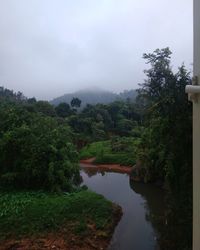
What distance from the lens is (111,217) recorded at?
1114 centimetres

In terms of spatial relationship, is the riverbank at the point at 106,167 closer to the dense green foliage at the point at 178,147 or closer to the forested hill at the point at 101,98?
the dense green foliage at the point at 178,147

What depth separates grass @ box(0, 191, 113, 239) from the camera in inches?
371

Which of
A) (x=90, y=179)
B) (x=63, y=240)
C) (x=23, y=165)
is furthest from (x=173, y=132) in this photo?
(x=90, y=179)

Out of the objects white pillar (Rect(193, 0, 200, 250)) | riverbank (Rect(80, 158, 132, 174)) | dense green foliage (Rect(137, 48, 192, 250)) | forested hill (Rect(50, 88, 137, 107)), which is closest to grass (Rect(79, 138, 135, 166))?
riverbank (Rect(80, 158, 132, 174))

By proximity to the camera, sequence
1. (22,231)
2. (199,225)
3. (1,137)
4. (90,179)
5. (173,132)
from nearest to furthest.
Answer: (199,225) → (173,132) → (22,231) → (1,137) → (90,179)

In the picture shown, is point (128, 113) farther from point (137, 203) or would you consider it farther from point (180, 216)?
point (180, 216)

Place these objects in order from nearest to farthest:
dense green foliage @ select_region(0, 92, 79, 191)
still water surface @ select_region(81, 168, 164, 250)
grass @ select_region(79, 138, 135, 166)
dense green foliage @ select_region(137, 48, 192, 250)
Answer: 1. dense green foliage @ select_region(137, 48, 192, 250)
2. still water surface @ select_region(81, 168, 164, 250)
3. dense green foliage @ select_region(0, 92, 79, 191)
4. grass @ select_region(79, 138, 135, 166)

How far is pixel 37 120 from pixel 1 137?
1.82m

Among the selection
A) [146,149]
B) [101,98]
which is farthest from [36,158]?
[101,98]

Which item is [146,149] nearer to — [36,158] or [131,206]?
[131,206]

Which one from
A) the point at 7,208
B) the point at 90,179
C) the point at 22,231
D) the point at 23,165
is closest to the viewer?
the point at 22,231

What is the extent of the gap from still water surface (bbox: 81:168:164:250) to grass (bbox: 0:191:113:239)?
0.77 meters

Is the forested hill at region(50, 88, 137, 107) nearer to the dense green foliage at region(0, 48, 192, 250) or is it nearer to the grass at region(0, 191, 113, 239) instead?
the dense green foliage at region(0, 48, 192, 250)

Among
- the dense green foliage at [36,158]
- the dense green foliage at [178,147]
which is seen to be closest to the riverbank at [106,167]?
the dense green foliage at [36,158]
